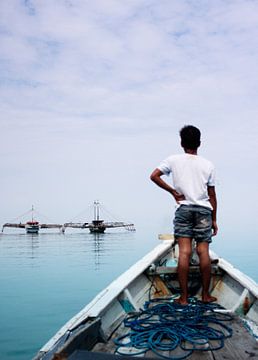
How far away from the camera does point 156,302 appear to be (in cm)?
432

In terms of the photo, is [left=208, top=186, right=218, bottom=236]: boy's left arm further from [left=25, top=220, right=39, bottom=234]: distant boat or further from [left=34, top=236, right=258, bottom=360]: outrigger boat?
[left=25, top=220, right=39, bottom=234]: distant boat

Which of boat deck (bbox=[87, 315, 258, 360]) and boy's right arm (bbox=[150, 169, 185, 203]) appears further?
boy's right arm (bbox=[150, 169, 185, 203])

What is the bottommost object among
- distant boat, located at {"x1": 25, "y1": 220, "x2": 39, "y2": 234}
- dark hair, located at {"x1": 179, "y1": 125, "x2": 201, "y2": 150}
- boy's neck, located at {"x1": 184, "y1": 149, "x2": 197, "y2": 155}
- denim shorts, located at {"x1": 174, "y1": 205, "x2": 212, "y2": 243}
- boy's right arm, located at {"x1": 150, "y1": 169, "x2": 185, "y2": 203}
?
distant boat, located at {"x1": 25, "y1": 220, "x2": 39, "y2": 234}

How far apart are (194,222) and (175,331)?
1.24 meters

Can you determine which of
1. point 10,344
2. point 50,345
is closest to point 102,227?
point 10,344

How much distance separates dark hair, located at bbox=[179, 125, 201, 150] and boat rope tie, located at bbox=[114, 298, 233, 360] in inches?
60.8

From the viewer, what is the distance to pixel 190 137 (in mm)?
4008

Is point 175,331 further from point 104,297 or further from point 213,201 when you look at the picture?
point 213,201

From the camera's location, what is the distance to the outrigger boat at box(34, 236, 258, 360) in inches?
106

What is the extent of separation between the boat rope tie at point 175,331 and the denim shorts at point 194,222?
0.68 meters

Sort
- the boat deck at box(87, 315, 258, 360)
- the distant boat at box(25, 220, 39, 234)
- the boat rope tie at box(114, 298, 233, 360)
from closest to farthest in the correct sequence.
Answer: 1. the boat deck at box(87, 315, 258, 360)
2. the boat rope tie at box(114, 298, 233, 360)
3. the distant boat at box(25, 220, 39, 234)

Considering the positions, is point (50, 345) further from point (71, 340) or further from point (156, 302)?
point (156, 302)

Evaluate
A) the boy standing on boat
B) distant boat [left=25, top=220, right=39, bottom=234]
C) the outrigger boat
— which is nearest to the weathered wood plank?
the outrigger boat

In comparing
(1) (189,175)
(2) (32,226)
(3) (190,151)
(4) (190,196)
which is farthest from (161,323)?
(2) (32,226)
